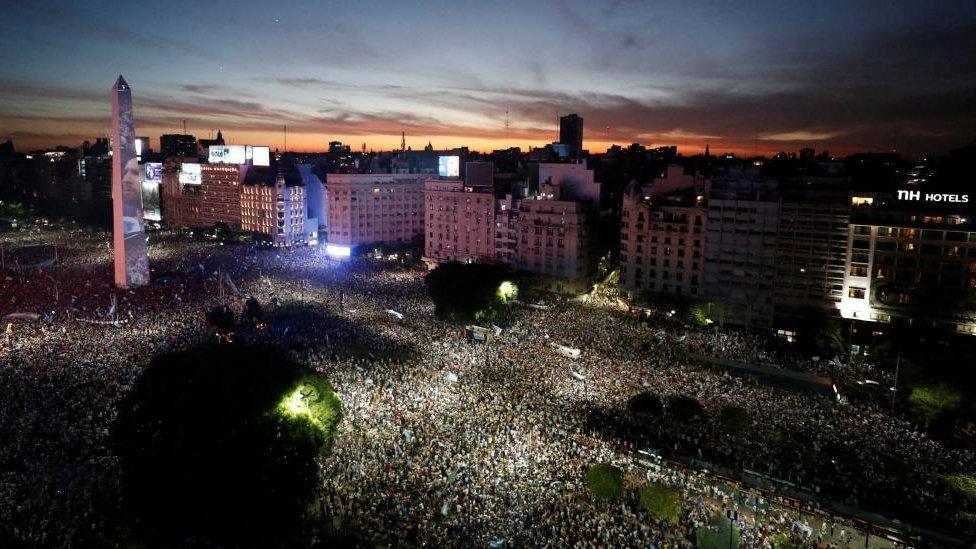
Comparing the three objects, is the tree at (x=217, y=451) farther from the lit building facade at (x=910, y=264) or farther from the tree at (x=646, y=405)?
the lit building facade at (x=910, y=264)

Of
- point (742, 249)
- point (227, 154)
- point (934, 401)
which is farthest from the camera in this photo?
Result: point (227, 154)

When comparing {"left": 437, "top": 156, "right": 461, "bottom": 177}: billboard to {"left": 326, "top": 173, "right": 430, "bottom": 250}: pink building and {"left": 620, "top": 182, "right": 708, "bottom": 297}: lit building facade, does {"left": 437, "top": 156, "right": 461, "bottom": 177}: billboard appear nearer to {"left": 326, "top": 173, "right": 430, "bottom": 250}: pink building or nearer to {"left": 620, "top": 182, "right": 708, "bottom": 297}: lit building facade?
{"left": 326, "top": 173, "right": 430, "bottom": 250}: pink building

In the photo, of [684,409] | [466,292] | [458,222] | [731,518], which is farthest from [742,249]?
[731,518]

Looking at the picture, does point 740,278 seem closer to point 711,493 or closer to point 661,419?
point 661,419

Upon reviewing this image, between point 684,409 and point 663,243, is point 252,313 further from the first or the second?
point 663,243

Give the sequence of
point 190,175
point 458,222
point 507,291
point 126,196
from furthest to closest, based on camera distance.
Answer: point 190,175 → point 458,222 → point 126,196 → point 507,291

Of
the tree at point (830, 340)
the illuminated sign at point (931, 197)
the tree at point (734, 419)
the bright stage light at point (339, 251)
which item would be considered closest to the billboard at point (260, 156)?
the bright stage light at point (339, 251)

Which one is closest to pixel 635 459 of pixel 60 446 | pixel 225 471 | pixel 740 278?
pixel 225 471
